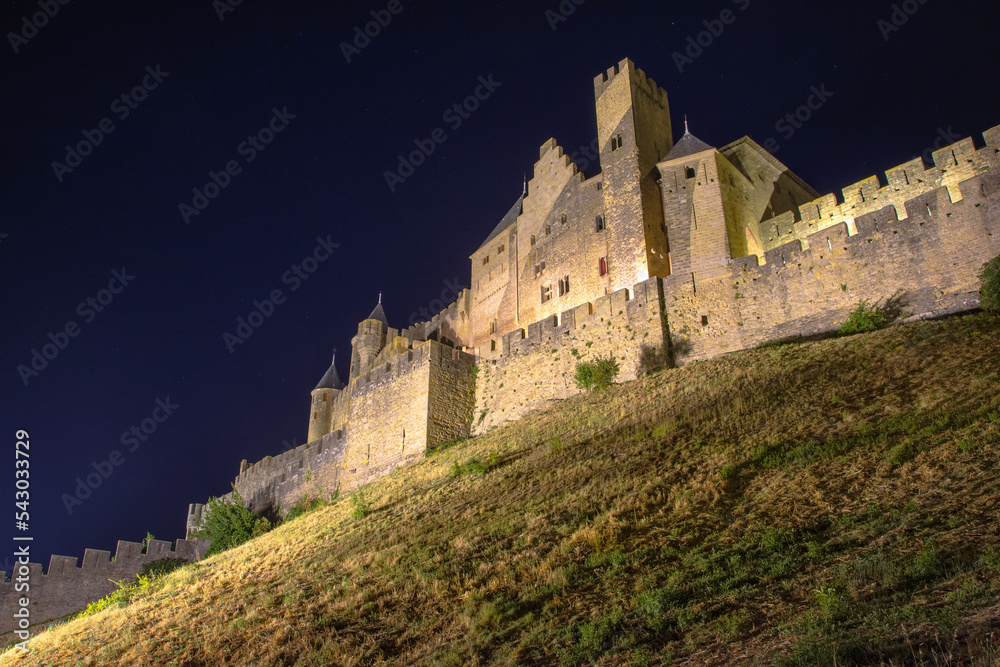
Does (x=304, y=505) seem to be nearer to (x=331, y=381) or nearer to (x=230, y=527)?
(x=230, y=527)

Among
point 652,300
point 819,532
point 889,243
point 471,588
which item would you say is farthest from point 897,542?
point 652,300

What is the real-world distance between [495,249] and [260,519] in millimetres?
18461

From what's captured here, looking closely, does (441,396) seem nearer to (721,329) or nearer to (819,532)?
(721,329)

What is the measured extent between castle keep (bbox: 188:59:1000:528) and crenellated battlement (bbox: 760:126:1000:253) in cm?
5

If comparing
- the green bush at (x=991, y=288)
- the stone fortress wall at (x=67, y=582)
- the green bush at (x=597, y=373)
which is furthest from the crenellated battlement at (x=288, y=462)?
the green bush at (x=991, y=288)

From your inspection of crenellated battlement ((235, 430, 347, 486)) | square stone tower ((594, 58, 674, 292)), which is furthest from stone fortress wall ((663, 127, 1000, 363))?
crenellated battlement ((235, 430, 347, 486))

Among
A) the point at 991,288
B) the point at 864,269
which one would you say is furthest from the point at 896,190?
the point at 991,288

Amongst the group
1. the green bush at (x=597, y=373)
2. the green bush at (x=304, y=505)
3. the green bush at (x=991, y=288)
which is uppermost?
the green bush at (x=597, y=373)

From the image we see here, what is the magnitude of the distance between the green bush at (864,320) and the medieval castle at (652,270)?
12.6 inches

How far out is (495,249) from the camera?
37.6 metres

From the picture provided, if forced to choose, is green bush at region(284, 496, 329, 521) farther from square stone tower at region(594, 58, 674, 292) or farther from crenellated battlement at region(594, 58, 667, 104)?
crenellated battlement at region(594, 58, 667, 104)

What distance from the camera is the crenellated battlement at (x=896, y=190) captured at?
19375mm

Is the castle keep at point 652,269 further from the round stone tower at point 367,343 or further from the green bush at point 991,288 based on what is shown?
the round stone tower at point 367,343

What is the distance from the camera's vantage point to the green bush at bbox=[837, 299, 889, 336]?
1823 cm
